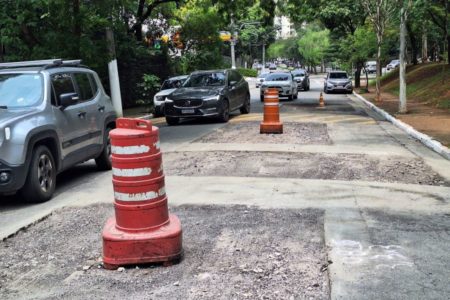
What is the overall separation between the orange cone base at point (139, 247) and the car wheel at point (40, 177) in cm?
282

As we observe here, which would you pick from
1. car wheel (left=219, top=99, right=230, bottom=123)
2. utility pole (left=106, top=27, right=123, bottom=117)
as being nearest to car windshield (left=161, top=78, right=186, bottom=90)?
utility pole (left=106, top=27, right=123, bottom=117)

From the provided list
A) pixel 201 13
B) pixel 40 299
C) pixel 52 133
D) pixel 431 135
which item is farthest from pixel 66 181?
pixel 201 13

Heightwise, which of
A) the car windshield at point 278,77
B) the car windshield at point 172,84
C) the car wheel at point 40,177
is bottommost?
the car wheel at point 40,177

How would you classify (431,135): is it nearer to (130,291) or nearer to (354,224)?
(354,224)

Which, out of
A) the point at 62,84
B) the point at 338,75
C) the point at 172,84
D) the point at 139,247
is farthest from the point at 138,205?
the point at 338,75

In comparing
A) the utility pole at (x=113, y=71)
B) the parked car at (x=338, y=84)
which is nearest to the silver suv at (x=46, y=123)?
the utility pole at (x=113, y=71)

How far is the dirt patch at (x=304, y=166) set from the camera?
29.2 ft

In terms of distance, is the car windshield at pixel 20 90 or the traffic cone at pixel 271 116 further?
the traffic cone at pixel 271 116

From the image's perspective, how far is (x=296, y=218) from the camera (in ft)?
20.6

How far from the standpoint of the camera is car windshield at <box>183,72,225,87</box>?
18.2m

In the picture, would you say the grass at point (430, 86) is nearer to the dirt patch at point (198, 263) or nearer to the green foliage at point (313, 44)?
the dirt patch at point (198, 263)

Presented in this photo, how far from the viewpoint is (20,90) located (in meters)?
8.02

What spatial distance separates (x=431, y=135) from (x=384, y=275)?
992 cm

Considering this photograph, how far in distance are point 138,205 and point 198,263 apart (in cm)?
75
